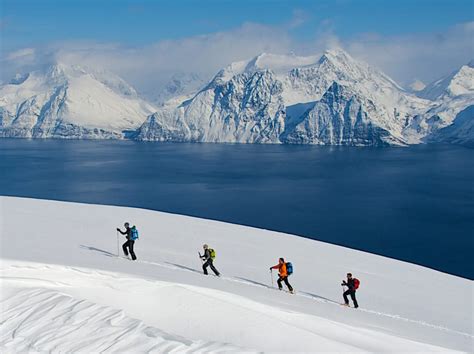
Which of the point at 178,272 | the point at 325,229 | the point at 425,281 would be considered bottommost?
the point at 325,229

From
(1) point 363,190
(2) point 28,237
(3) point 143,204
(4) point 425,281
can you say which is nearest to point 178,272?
(2) point 28,237

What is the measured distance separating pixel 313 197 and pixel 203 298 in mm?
73868

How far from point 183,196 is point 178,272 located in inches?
2658

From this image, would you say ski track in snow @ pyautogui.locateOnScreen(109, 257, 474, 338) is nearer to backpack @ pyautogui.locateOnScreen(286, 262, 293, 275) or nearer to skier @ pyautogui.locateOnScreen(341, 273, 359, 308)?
skier @ pyautogui.locateOnScreen(341, 273, 359, 308)

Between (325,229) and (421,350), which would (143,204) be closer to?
(325,229)

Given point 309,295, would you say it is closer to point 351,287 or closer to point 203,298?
point 351,287

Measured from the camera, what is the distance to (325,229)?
5931cm

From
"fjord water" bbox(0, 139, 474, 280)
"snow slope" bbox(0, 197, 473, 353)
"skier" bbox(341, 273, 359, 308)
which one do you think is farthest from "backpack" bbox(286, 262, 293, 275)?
"fjord water" bbox(0, 139, 474, 280)

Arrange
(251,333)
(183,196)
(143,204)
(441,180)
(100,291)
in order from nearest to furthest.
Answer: (251,333) → (100,291) → (143,204) → (183,196) → (441,180)

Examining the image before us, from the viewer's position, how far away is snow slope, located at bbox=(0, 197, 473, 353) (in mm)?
10578

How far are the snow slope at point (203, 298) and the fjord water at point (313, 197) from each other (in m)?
2.16

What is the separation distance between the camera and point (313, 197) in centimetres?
8469

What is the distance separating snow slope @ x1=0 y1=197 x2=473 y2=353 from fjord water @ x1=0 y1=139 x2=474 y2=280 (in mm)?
2156

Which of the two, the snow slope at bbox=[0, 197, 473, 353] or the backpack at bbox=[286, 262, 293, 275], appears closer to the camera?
the snow slope at bbox=[0, 197, 473, 353]
